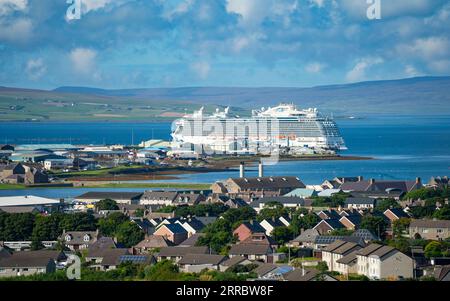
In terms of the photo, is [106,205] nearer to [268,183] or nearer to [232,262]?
[268,183]

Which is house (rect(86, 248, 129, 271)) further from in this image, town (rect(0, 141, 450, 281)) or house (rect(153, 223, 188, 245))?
house (rect(153, 223, 188, 245))

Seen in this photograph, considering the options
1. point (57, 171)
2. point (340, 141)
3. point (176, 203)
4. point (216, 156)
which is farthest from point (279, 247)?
point (340, 141)

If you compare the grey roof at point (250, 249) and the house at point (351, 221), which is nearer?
the grey roof at point (250, 249)

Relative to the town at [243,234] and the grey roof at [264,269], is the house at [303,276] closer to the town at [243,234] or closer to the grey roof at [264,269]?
the town at [243,234]

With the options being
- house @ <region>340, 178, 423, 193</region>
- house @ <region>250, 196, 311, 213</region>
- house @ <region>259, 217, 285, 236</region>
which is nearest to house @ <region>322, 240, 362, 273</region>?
house @ <region>259, 217, 285, 236</region>

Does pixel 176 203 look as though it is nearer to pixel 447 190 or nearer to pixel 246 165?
pixel 447 190

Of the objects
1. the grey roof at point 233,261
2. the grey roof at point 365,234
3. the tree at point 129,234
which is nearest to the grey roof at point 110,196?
the tree at point 129,234

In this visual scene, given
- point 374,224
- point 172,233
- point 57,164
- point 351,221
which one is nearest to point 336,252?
point 374,224
